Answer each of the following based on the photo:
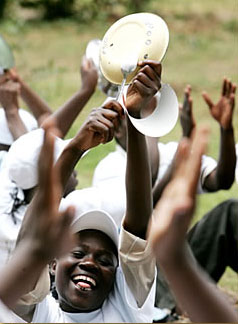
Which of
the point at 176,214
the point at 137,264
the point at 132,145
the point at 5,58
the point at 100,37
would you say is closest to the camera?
the point at 176,214

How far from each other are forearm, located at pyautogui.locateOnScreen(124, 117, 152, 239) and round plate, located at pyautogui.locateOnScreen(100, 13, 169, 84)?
189mm

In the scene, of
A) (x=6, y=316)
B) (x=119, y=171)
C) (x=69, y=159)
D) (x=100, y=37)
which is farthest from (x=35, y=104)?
(x=100, y=37)

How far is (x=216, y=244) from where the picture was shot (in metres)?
4.28

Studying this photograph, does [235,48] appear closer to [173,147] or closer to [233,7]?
[233,7]

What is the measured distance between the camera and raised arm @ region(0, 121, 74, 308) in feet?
Answer: 5.58

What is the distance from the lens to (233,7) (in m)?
12.6

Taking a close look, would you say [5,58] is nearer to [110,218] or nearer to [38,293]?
[110,218]

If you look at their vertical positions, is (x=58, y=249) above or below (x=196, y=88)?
above

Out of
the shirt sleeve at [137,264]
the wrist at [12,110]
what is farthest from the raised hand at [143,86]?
the wrist at [12,110]

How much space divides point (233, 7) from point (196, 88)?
11.6 feet

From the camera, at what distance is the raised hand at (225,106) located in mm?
4035

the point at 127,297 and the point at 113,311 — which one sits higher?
the point at 127,297

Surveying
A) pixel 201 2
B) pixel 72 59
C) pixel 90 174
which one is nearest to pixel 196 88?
pixel 72 59

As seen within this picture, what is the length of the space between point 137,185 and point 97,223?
1.27 feet
